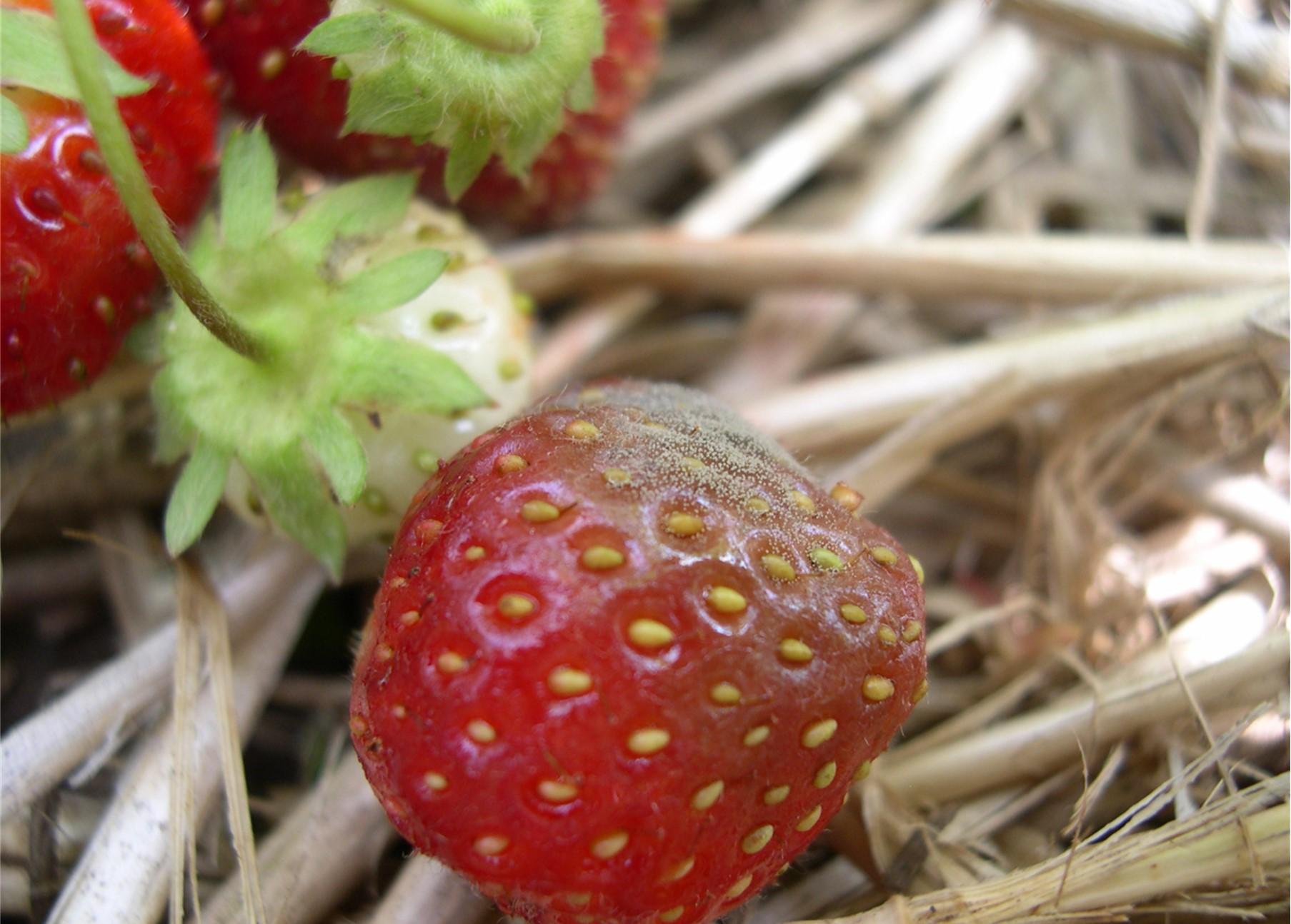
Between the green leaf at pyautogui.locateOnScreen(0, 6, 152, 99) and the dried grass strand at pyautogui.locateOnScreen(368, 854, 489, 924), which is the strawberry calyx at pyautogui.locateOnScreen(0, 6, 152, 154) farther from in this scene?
the dried grass strand at pyautogui.locateOnScreen(368, 854, 489, 924)

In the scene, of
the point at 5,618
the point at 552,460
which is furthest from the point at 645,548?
the point at 5,618

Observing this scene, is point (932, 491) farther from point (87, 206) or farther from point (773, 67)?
point (87, 206)

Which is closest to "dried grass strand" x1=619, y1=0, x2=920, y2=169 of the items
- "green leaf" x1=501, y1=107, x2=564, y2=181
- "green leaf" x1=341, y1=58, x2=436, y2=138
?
"green leaf" x1=501, y1=107, x2=564, y2=181

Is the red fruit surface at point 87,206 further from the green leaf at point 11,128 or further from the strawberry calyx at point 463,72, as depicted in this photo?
the strawberry calyx at point 463,72

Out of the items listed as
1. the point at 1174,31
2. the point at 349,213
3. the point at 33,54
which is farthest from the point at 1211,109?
the point at 33,54

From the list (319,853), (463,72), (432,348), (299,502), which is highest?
(463,72)
